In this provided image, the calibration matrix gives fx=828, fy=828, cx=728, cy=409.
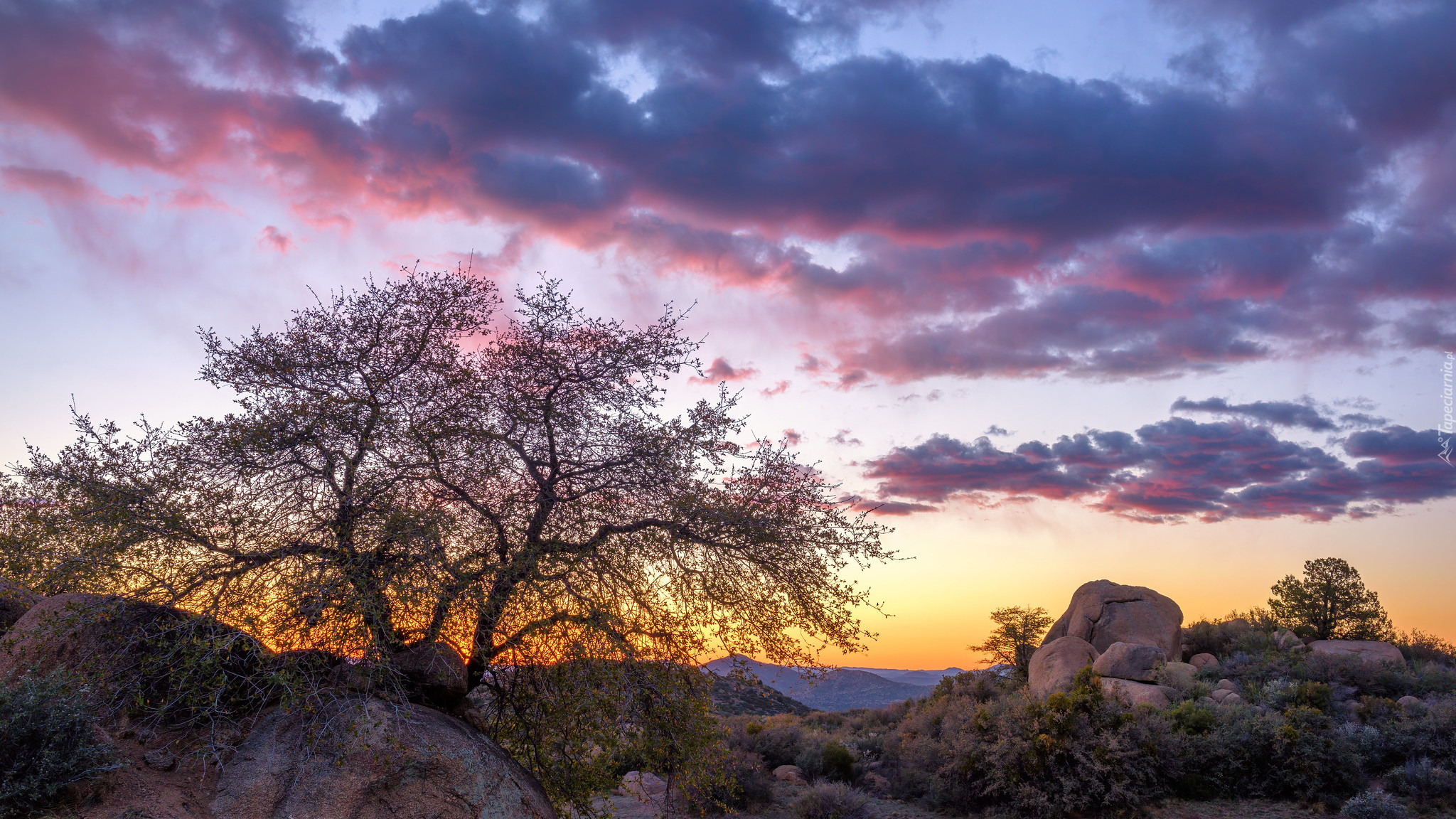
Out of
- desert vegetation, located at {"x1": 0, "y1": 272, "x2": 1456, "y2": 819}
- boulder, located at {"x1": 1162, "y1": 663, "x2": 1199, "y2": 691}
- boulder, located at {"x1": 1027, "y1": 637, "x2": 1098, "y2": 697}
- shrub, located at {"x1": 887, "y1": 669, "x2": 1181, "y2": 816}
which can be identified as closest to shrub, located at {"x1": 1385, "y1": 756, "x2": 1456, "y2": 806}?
desert vegetation, located at {"x1": 0, "y1": 272, "x2": 1456, "y2": 819}

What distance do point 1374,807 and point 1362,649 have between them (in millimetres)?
15143

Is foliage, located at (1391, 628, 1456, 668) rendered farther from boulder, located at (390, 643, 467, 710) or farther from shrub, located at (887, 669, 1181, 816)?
boulder, located at (390, 643, 467, 710)

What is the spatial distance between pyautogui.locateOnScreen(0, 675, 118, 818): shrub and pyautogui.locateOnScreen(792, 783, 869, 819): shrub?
49.7ft

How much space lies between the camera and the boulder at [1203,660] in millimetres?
26703

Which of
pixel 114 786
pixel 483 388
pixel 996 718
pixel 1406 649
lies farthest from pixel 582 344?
pixel 1406 649

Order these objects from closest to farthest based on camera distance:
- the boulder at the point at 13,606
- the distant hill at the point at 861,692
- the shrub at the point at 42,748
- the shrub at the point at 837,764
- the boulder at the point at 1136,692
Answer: the shrub at the point at 42,748 → the boulder at the point at 13,606 → the boulder at the point at 1136,692 → the shrub at the point at 837,764 → the distant hill at the point at 861,692

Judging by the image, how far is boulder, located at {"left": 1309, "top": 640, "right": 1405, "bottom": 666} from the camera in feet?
87.6

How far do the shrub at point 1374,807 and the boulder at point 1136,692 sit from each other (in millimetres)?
5042

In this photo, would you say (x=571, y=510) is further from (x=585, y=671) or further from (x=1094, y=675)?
(x=1094, y=675)

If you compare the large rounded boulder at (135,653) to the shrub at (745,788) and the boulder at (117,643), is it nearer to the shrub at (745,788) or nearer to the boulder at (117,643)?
the boulder at (117,643)

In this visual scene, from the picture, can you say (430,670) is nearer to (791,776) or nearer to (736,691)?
(736,691)

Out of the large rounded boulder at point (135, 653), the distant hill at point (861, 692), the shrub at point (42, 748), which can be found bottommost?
the distant hill at point (861, 692)

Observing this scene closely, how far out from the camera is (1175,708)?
20.8 meters

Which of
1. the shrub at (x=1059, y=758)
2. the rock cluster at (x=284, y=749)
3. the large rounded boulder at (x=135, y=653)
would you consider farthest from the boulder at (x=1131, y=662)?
the large rounded boulder at (x=135, y=653)
